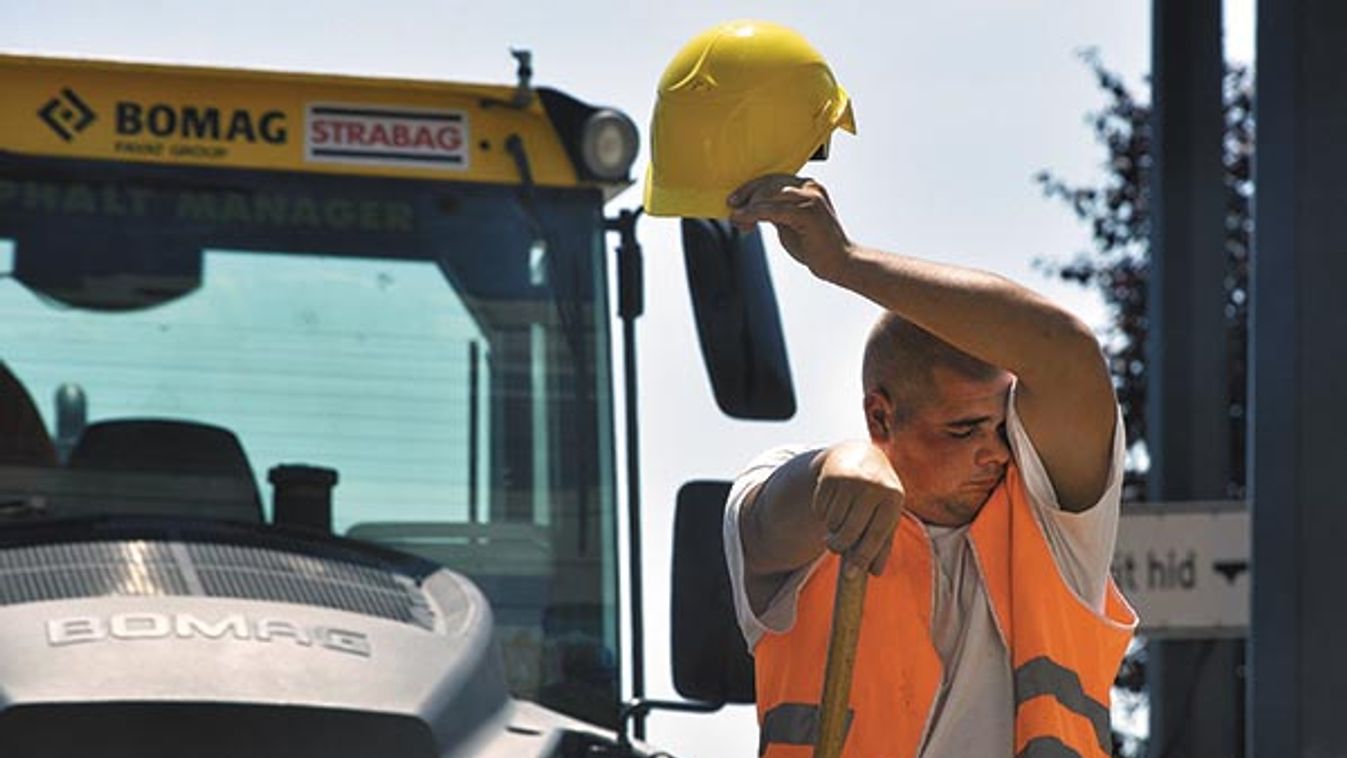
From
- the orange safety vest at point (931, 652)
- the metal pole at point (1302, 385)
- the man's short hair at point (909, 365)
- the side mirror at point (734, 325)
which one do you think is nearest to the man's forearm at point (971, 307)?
the man's short hair at point (909, 365)

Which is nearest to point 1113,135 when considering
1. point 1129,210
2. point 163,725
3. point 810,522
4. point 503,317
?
point 1129,210

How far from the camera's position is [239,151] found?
26.9ft

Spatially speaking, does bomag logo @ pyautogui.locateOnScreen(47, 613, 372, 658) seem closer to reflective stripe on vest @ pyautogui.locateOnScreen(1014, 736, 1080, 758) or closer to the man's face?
the man's face

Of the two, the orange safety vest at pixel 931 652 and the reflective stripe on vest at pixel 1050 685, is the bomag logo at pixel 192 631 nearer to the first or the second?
the orange safety vest at pixel 931 652

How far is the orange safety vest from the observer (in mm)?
5391

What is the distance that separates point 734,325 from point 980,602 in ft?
7.73

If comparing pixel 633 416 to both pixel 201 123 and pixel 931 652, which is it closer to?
pixel 201 123

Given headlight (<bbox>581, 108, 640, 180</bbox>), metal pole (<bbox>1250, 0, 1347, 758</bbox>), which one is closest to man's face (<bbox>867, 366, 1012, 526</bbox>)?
headlight (<bbox>581, 108, 640, 180</bbox>)

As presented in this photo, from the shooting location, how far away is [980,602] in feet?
18.0

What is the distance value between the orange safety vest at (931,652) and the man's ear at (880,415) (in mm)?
114

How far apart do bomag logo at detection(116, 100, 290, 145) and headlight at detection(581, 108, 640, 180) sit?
597 mm

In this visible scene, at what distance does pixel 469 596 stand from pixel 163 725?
911mm

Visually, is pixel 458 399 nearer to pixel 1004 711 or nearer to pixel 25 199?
pixel 25 199

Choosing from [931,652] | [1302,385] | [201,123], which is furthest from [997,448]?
[1302,385]
